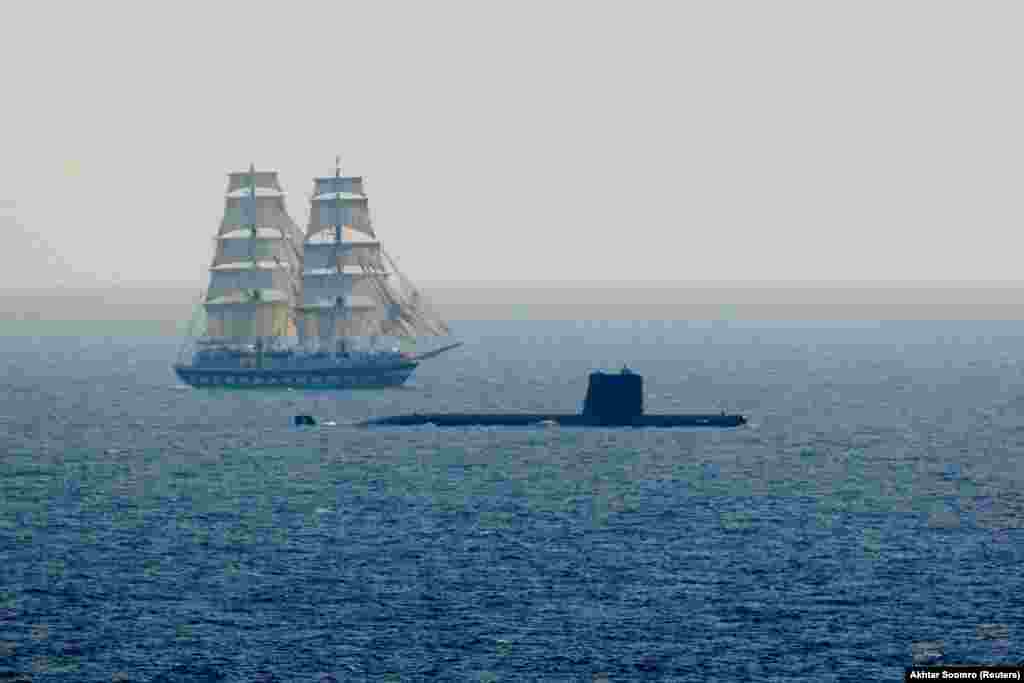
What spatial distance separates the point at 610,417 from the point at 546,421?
5.05m

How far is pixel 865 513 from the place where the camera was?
91.4m

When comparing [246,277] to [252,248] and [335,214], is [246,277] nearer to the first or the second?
[252,248]

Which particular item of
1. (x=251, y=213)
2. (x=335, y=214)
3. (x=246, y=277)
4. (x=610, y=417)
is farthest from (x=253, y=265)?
(x=610, y=417)

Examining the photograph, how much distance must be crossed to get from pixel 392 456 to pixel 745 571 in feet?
151

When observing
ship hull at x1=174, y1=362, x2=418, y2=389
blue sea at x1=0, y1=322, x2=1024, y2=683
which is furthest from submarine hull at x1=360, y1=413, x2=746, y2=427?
ship hull at x1=174, y1=362, x2=418, y2=389

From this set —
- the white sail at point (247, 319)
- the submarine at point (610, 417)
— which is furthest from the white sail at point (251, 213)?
the submarine at point (610, 417)

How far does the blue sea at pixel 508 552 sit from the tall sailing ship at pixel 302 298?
46.7 metres

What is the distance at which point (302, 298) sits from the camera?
189625mm

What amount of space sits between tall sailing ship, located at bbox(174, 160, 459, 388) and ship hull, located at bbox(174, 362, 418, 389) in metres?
0.09

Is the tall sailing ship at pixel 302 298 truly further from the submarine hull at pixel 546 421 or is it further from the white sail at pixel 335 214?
the submarine hull at pixel 546 421

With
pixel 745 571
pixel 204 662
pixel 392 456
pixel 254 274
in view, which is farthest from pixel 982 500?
pixel 254 274

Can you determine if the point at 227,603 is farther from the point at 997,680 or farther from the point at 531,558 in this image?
the point at 997,680

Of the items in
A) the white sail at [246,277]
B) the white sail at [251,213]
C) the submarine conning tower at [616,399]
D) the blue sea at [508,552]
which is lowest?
the blue sea at [508,552]

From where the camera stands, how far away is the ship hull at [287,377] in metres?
187
